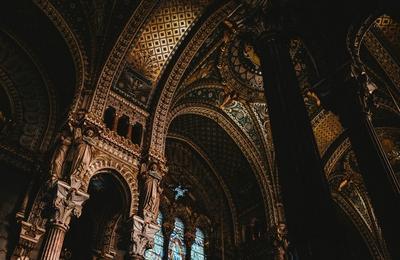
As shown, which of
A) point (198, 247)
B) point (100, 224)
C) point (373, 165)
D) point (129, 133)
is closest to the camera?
point (373, 165)

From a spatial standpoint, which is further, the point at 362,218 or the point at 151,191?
the point at 362,218

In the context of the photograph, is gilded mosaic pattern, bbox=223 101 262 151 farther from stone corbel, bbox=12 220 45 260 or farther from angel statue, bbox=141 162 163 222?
stone corbel, bbox=12 220 45 260

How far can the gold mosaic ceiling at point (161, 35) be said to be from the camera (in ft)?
31.8

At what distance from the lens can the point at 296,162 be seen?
14.4 feet

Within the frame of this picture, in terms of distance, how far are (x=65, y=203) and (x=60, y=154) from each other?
1158mm

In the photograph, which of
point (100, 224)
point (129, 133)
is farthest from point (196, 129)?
point (100, 224)

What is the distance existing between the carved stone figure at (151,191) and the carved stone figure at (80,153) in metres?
1.36

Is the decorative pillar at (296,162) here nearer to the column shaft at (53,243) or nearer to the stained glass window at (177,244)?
the column shaft at (53,243)

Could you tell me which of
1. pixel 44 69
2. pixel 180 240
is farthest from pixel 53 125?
pixel 180 240

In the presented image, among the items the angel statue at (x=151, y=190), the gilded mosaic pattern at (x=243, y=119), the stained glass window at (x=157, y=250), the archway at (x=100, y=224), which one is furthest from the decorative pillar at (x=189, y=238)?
the angel statue at (x=151, y=190)

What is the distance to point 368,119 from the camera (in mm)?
5891

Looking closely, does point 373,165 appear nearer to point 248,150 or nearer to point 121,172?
point 121,172

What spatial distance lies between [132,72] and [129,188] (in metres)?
3.08

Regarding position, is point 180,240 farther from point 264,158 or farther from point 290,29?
point 290,29
